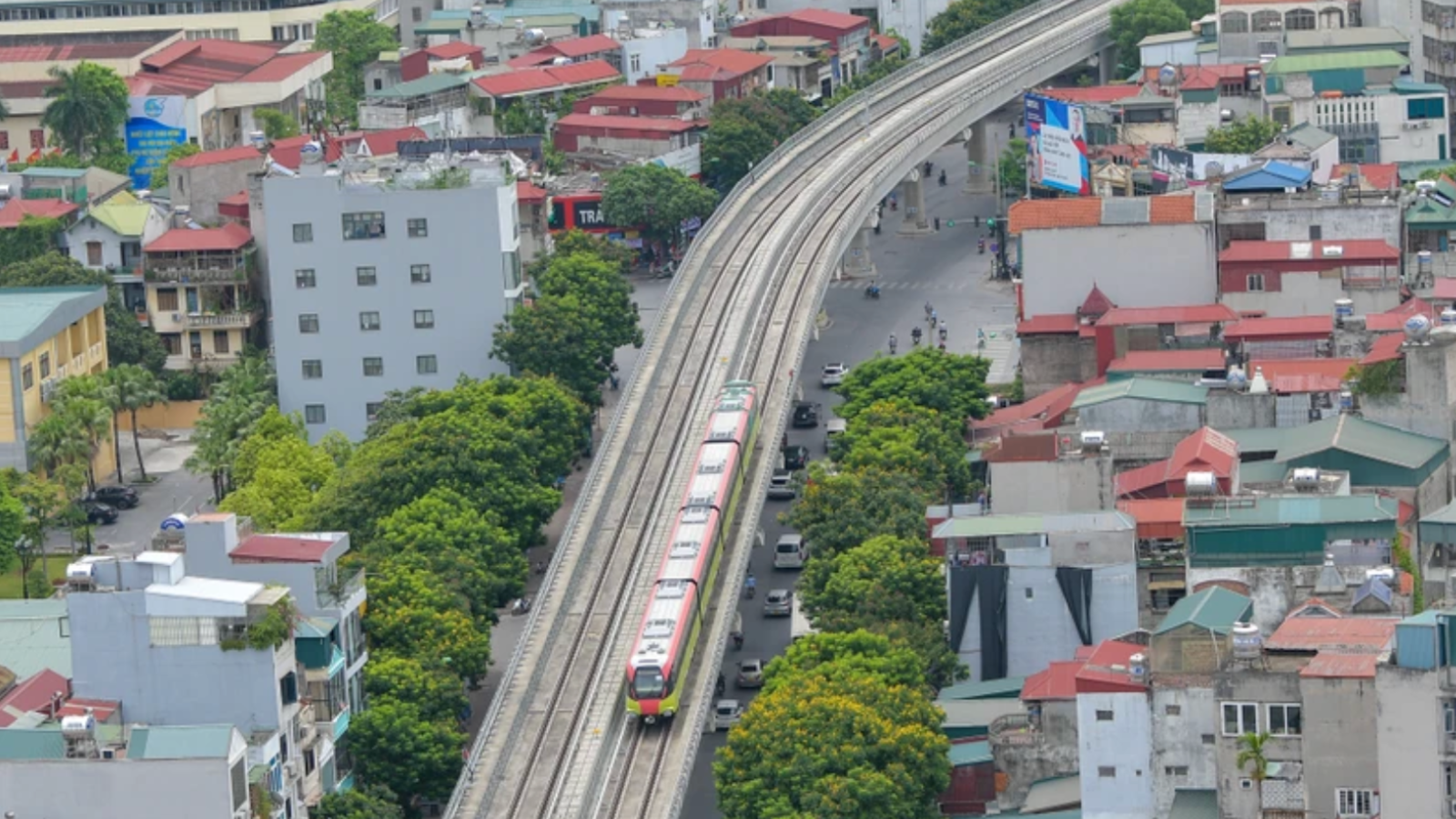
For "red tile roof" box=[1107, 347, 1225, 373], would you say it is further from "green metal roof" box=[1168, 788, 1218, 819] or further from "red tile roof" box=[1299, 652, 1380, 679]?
"red tile roof" box=[1299, 652, 1380, 679]

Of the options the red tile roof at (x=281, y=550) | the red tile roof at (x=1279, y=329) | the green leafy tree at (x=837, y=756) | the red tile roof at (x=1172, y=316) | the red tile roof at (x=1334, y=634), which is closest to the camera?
the red tile roof at (x=1334, y=634)

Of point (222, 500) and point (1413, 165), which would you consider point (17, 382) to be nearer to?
point (222, 500)

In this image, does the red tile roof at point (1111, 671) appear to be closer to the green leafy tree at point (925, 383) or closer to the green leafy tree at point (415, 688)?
the green leafy tree at point (415, 688)

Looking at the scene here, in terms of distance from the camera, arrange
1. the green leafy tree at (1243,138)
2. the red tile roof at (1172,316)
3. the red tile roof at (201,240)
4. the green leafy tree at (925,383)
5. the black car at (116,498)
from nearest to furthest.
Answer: the red tile roof at (1172,316), the green leafy tree at (925,383), the black car at (116,498), the red tile roof at (201,240), the green leafy tree at (1243,138)

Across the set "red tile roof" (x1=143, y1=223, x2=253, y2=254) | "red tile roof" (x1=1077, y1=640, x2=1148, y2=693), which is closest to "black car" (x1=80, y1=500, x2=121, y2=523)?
"red tile roof" (x1=143, y1=223, x2=253, y2=254)

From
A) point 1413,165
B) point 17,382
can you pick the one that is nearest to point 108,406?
point 17,382

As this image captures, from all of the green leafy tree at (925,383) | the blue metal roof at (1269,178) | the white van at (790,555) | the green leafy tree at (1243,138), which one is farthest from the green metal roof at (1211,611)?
the green leafy tree at (1243,138)

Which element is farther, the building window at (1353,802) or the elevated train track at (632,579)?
the elevated train track at (632,579)
